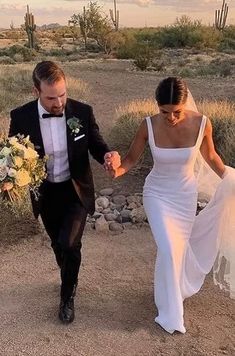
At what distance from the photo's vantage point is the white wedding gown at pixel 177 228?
4625mm

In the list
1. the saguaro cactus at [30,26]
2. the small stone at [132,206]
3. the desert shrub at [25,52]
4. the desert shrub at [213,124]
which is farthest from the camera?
the saguaro cactus at [30,26]

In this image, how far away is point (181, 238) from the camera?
15.6 ft

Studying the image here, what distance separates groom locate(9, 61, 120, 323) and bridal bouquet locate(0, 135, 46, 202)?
23 cm

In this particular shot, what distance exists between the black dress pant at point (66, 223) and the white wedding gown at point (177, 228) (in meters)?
0.60

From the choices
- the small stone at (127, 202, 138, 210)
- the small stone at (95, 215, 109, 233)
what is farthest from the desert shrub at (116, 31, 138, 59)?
the small stone at (95, 215, 109, 233)

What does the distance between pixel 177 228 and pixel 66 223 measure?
2.93 ft

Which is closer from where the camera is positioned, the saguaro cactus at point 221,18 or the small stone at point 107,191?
the small stone at point 107,191

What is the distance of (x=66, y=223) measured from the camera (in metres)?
4.58

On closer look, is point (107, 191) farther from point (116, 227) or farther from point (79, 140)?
point (79, 140)

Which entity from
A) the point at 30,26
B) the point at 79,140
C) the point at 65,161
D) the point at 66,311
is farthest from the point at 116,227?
the point at 30,26

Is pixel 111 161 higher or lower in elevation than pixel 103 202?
higher

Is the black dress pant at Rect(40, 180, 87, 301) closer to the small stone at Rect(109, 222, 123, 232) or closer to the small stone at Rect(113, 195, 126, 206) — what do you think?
the small stone at Rect(109, 222, 123, 232)

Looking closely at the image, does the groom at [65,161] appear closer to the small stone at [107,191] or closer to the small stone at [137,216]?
the small stone at [137,216]

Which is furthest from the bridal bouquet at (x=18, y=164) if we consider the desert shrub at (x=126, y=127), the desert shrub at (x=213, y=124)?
the desert shrub at (x=126, y=127)
